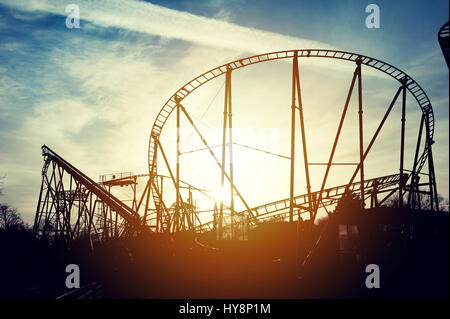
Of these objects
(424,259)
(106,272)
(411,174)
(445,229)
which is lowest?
(106,272)

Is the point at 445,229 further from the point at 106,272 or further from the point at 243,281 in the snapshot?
the point at 106,272

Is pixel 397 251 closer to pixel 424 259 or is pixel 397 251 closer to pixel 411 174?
pixel 424 259

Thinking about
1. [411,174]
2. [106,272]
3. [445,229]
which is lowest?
[106,272]

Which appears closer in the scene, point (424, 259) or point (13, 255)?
point (424, 259)
